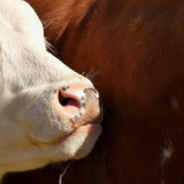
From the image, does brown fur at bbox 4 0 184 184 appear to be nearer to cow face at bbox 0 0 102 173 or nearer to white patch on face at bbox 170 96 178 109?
white patch on face at bbox 170 96 178 109

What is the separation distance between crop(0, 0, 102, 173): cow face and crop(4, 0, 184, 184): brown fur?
0.14 metres

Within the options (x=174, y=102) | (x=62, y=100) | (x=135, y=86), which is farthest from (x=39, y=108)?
(x=174, y=102)

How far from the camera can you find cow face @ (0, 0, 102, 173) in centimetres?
166

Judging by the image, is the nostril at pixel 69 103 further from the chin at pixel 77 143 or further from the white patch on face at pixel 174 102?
the white patch on face at pixel 174 102

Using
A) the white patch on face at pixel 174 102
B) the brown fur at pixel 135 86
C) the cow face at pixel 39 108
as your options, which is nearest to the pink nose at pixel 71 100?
the cow face at pixel 39 108

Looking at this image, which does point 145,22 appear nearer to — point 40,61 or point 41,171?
point 40,61

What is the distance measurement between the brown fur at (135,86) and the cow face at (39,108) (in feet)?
0.47

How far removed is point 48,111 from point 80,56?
523mm

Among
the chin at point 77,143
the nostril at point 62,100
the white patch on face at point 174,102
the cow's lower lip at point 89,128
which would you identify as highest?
the white patch on face at point 174,102

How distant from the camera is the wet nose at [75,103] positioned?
165cm

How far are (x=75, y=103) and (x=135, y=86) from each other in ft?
0.87

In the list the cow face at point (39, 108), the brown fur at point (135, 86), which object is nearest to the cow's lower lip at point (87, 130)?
the cow face at point (39, 108)

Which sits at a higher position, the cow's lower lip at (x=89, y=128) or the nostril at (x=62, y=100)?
the nostril at (x=62, y=100)

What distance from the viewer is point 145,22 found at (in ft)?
5.77
